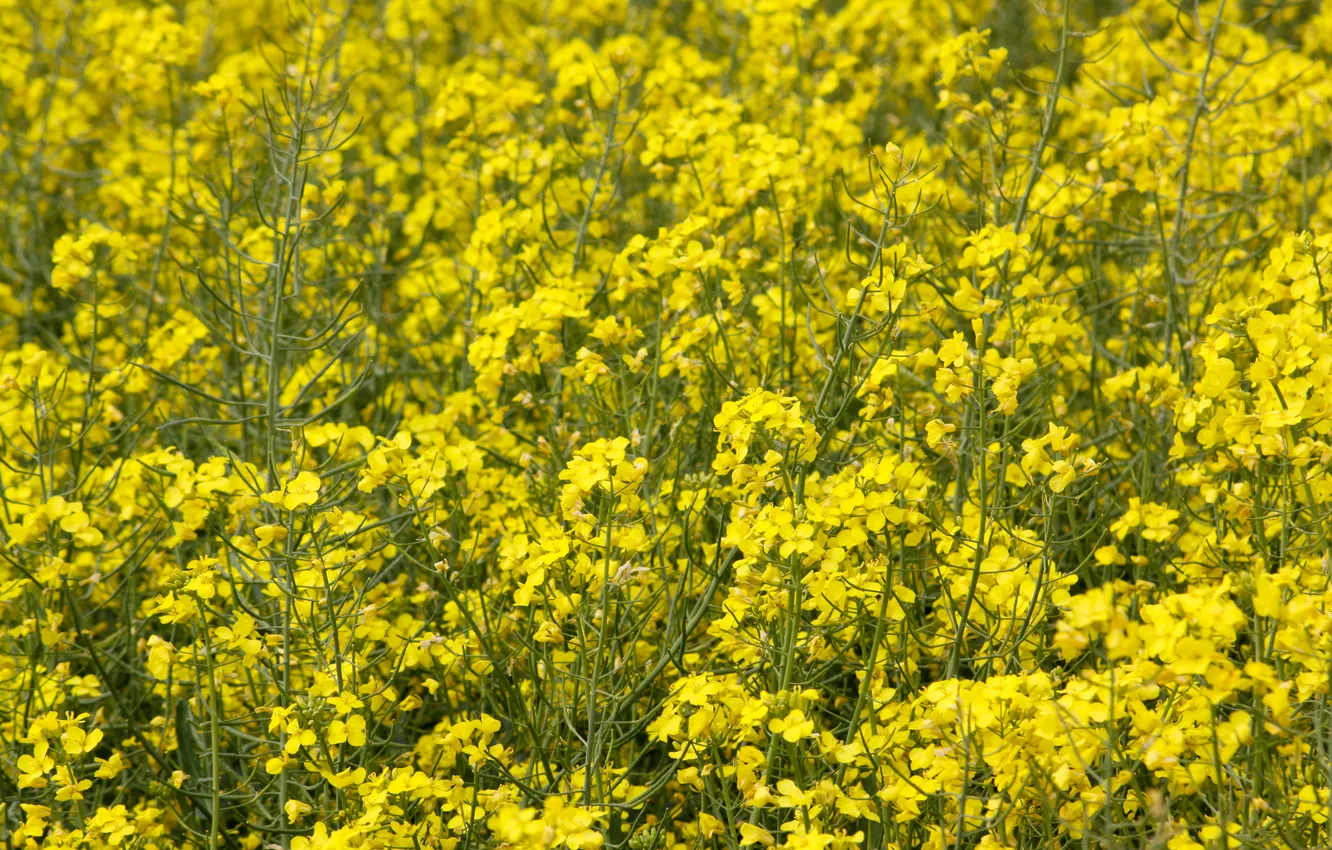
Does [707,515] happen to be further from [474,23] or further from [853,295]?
[474,23]

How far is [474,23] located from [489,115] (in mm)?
2977

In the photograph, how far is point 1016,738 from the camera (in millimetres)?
2375

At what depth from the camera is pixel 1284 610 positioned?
218 cm

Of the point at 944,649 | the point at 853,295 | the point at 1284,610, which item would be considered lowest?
the point at 944,649

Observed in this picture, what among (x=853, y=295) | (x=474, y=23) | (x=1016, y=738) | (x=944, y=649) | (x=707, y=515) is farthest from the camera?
(x=474, y=23)

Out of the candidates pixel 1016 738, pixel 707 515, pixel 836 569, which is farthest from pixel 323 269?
pixel 1016 738

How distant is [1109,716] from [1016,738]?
0.83ft

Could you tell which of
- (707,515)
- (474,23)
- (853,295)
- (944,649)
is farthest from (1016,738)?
(474,23)

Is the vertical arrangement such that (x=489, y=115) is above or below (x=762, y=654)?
above

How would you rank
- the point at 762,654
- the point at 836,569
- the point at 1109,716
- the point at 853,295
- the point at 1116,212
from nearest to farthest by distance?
the point at 1109,716
the point at 836,569
the point at 762,654
the point at 853,295
the point at 1116,212

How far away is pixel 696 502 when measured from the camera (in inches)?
118

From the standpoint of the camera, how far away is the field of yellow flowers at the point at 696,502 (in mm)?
2566

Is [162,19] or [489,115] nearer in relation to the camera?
[489,115]

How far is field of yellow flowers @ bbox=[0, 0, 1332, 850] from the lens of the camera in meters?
2.57
